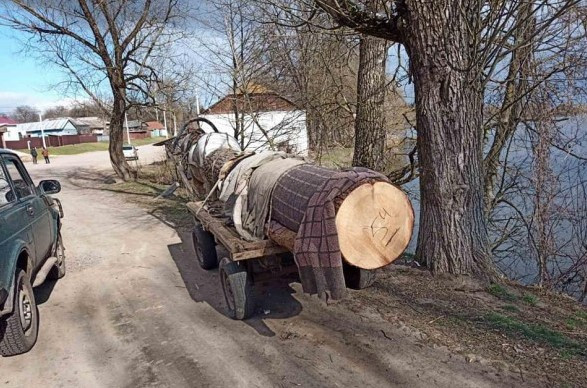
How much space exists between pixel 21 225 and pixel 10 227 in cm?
36

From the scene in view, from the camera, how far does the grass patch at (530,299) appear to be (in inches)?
177

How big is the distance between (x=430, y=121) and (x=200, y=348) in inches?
132

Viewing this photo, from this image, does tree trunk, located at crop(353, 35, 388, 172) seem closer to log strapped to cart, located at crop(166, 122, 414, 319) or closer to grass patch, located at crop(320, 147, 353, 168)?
log strapped to cart, located at crop(166, 122, 414, 319)

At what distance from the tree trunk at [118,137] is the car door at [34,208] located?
12.3 m

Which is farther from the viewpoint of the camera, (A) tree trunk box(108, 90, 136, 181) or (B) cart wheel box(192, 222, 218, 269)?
(A) tree trunk box(108, 90, 136, 181)

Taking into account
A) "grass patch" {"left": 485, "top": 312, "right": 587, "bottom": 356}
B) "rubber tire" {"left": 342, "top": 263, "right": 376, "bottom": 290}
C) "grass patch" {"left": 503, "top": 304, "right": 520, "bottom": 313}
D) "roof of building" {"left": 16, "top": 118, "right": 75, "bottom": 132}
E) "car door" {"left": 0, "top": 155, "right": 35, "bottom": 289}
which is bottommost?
"grass patch" {"left": 503, "top": 304, "right": 520, "bottom": 313}

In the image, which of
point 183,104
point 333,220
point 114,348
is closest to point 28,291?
point 114,348

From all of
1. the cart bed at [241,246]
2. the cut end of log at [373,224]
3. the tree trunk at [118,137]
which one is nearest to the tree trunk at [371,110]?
the cart bed at [241,246]

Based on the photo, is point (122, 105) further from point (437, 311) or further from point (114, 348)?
point (437, 311)

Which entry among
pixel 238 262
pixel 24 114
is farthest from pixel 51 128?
pixel 238 262

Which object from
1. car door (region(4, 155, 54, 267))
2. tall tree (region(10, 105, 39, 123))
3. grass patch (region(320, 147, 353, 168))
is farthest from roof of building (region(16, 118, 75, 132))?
car door (region(4, 155, 54, 267))

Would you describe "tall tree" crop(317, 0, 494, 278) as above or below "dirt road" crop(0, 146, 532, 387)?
above

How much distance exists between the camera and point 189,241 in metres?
7.94

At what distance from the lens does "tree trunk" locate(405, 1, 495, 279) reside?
185 inches
